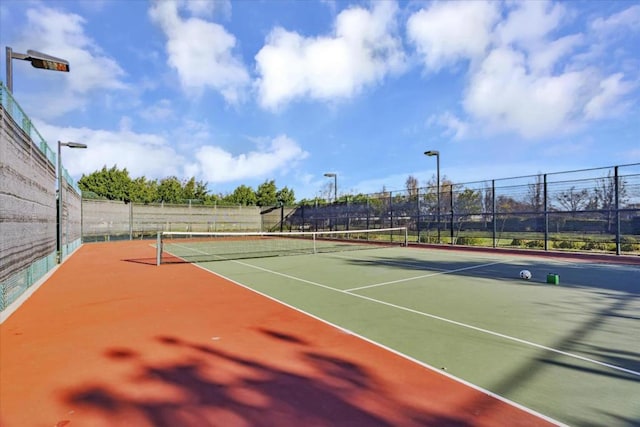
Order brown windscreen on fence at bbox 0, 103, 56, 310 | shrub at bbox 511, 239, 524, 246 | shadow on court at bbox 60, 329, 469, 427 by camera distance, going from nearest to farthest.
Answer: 1. shadow on court at bbox 60, 329, 469, 427
2. brown windscreen on fence at bbox 0, 103, 56, 310
3. shrub at bbox 511, 239, 524, 246

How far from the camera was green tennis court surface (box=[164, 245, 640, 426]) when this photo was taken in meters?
3.07

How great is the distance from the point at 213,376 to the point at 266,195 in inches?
1601

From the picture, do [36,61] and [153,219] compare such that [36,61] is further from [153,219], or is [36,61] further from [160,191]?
[160,191]

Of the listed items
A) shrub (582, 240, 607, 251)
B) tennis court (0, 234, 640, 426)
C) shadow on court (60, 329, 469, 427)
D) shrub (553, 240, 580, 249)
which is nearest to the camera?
shadow on court (60, 329, 469, 427)

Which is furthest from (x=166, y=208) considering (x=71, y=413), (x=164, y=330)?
(x=71, y=413)

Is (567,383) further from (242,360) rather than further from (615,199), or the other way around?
(615,199)

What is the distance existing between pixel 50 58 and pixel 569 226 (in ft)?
64.1

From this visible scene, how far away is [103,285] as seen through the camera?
337 inches

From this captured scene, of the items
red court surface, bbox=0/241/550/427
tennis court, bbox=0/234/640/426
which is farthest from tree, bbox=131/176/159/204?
red court surface, bbox=0/241/550/427

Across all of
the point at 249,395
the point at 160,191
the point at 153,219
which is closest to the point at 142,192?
the point at 160,191

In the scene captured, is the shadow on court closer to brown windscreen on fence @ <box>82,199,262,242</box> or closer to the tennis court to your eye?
the tennis court

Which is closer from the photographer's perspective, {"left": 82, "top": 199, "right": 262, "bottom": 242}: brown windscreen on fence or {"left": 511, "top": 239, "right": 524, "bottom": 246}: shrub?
{"left": 511, "top": 239, "right": 524, "bottom": 246}: shrub

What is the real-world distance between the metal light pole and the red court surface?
17.3ft

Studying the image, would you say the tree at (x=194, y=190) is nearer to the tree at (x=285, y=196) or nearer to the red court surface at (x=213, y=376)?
the tree at (x=285, y=196)
